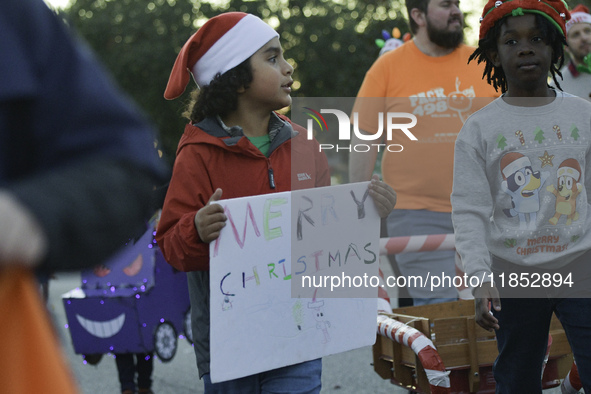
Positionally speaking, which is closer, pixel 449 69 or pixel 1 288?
pixel 1 288

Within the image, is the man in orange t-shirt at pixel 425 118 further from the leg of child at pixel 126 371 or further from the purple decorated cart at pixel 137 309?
the leg of child at pixel 126 371

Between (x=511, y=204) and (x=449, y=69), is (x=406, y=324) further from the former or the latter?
(x=449, y=69)

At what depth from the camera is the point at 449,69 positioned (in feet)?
17.8

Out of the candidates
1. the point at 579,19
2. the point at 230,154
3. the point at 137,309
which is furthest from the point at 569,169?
the point at 579,19

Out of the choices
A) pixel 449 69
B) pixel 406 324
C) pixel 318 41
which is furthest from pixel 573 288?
pixel 318 41

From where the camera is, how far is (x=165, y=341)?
18.6 feet

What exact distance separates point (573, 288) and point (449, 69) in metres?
2.31

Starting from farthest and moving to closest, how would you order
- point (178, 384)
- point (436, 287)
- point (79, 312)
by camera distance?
1. point (178, 384)
2. point (79, 312)
3. point (436, 287)

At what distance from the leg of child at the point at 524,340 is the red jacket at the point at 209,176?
94 cm

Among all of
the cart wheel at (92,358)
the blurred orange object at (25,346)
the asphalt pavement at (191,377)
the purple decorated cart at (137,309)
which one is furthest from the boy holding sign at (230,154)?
the cart wheel at (92,358)

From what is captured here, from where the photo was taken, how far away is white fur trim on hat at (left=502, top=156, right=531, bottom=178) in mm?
3436

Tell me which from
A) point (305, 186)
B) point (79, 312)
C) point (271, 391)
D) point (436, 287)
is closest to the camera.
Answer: point (271, 391)

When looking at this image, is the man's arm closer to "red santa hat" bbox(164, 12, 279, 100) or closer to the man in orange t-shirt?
the man in orange t-shirt

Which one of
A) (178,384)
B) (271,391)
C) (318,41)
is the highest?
(318,41)
